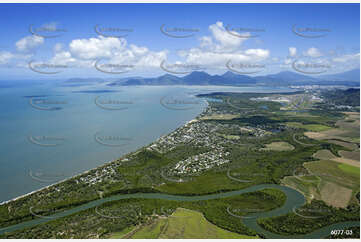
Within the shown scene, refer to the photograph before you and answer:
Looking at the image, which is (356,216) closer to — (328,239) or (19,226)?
(328,239)

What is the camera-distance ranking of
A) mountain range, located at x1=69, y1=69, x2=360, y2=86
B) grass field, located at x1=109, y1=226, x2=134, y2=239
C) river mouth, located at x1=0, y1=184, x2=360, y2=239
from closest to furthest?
grass field, located at x1=109, y1=226, x2=134, y2=239
river mouth, located at x1=0, y1=184, x2=360, y2=239
mountain range, located at x1=69, y1=69, x2=360, y2=86

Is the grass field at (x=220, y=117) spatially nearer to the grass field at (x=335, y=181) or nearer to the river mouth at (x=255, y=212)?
the grass field at (x=335, y=181)

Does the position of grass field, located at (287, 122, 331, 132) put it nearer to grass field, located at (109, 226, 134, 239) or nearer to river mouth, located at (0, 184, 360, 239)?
river mouth, located at (0, 184, 360, 239)

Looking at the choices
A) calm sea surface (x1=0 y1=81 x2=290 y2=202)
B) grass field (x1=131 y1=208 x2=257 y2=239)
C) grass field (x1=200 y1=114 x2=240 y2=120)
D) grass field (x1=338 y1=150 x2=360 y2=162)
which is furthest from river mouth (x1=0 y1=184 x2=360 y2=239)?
grass field (x1=200 y1=114 x2=240 y2=120)

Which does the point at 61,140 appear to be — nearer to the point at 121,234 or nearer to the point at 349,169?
the point at 121,234

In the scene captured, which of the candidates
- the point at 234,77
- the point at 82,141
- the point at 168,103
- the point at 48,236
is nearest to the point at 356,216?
the point at 48,236

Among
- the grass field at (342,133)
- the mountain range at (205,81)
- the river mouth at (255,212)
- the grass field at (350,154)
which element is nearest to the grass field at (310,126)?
the grass field at (342,133)

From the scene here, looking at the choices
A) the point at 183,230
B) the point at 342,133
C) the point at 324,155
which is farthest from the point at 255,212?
the point at 342,133

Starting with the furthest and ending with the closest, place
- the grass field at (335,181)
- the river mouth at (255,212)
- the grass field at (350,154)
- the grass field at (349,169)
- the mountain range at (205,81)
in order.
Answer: the mountain range at (205,81), the grass field at (350,154), the grass field at (349,169), the grass field at (335,181), the river mouth at (255,212)
